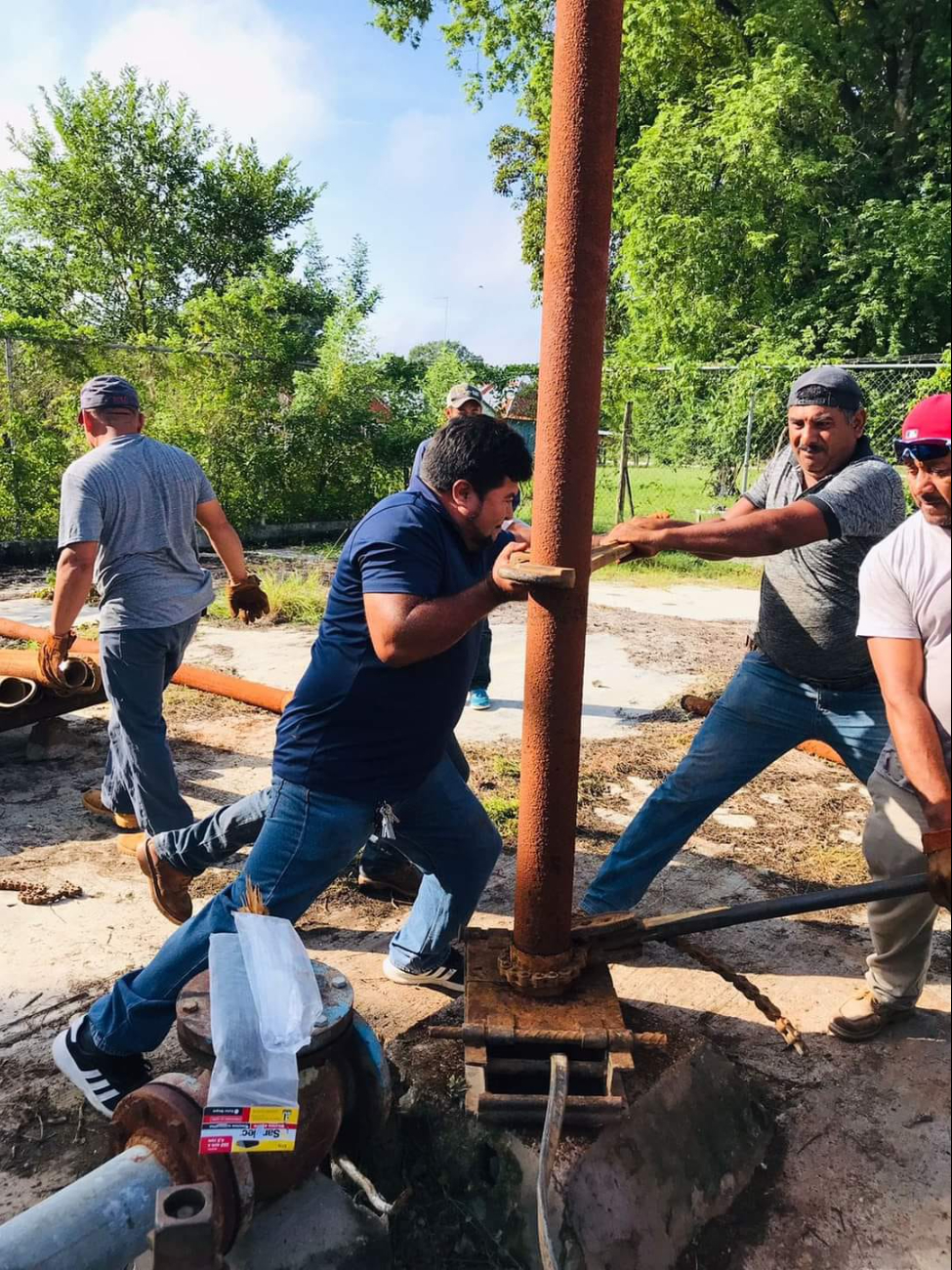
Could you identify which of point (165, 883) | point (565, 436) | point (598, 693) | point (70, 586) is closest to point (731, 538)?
point (565, 436)

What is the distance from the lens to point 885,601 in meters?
1.43

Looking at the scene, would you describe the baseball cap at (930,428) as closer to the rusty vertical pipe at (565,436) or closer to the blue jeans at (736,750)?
the rusty vertical pipe at (565,436)

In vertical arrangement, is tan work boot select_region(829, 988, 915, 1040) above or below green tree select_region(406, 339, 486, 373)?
below

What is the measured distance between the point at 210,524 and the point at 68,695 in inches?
52.5

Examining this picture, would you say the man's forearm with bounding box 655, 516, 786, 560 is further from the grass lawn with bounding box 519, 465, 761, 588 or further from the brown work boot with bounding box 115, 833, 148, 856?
the grass lawn with bounding box 519, 465, 761, 588

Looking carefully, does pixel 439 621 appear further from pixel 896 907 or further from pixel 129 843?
pixel 129 843

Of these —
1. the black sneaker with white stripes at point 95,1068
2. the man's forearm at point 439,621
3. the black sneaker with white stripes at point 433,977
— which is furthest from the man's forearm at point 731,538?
the black sneaker with white stripes at point 95,1068

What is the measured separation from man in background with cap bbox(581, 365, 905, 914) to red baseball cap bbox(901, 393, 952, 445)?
43.7 inches

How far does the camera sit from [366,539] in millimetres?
2199

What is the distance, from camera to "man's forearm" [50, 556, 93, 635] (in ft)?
11.6

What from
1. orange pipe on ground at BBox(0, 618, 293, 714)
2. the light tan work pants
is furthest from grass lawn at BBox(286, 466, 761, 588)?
the light tan work pants

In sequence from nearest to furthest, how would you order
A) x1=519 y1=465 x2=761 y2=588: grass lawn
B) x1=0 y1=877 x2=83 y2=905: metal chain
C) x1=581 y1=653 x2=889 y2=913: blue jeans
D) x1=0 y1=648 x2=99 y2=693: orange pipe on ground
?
x1=581 y1=653 x2=889 y2=913: blue jeans → x1=0 y1=877 x2=83 y2=905: metal chain → x1=0 y1=648 x2=99 y2=693: orange pipe on ground → x1=519 y1=465 x2=761 y2=588: grass lawn

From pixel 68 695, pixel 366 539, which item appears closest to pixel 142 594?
pixel 68 695

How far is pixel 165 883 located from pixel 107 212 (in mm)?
22654
